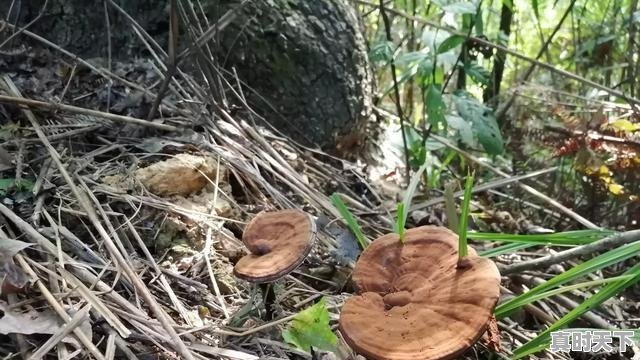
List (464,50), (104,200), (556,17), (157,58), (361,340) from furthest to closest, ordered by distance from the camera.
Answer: (556,17), (464,50), (157,58), (104,200), (361,340)

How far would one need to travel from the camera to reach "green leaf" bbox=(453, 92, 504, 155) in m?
2.77

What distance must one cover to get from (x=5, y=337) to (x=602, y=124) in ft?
8.75

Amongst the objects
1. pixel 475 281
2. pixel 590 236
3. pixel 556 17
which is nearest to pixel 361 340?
pixel 475 281

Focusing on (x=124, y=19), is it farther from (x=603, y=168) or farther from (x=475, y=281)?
(x=603, y=168)

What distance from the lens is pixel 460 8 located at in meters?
2.60

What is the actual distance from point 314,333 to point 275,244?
0.89 ft

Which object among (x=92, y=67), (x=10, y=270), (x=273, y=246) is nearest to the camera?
(x=10, y=270)

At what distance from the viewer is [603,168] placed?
279cm

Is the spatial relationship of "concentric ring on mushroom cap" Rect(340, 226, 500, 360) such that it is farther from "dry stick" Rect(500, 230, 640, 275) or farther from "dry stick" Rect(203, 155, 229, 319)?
"dry stick" Rect(500, 230, 640, 275)

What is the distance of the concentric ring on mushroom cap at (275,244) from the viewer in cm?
158

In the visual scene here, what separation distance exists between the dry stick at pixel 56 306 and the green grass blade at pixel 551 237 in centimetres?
117

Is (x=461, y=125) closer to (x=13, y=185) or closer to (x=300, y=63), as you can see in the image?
(x=300, y=63)

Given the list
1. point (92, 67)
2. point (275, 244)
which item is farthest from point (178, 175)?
point (92, 67)

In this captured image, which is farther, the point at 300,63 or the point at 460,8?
the point at 300,63
